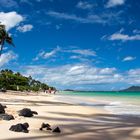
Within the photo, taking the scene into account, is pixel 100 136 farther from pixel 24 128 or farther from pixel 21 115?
pixel 21 115

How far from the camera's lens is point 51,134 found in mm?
13297

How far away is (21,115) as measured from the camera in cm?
1903

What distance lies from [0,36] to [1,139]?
2080 inches

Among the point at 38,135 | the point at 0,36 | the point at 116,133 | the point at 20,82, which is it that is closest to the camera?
the point at 38,135

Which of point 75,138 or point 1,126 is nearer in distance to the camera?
point 75,138

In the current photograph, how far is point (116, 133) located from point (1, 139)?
4647mm

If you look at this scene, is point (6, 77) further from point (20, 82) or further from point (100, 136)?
point (100, 136)

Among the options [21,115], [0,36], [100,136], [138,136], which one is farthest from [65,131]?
[0,36]

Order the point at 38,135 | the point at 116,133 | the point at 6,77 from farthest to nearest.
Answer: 1. the point at 6,77
2. the point at 116,133
3. the point at 38,135

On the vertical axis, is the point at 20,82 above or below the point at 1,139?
above

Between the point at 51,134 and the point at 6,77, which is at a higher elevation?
the point at 6,77

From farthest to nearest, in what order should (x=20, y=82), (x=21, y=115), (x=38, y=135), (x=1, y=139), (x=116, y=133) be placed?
(x=20, y=82) < (x=21, y=115) < (x=116, y=133) < (x=38, y=135) < (x=1, y=139)

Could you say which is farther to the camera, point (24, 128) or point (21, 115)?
point (21, 115)

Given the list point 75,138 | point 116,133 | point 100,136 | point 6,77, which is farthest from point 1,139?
point 6,77
